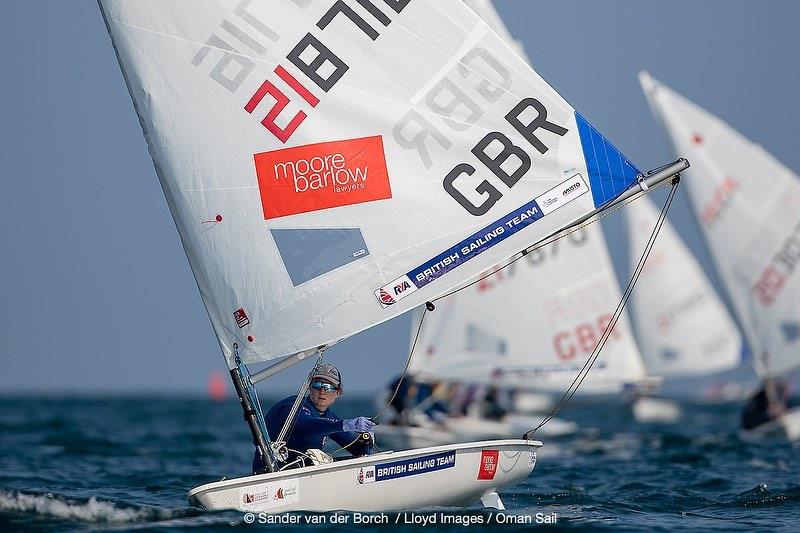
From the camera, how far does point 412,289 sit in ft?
30.1

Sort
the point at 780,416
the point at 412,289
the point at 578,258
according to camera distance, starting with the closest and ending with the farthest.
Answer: the point at 412,289, the point at 578,258, the point at 780,416

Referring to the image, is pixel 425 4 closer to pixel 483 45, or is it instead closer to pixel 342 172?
pixel 483 45

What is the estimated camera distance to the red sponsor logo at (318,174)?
9.41 meters

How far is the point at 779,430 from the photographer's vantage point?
21688 millimetres

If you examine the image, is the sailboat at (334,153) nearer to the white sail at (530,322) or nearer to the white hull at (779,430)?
the white sail at (530,322)

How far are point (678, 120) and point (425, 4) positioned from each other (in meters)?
13.8

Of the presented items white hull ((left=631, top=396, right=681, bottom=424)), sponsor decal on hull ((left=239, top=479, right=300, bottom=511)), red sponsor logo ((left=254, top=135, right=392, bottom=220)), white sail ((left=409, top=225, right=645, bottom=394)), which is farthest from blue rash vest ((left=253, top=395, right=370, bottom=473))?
white hull ((left=631, top=396, right=681, bottom=424))

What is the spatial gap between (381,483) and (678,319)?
30662 millimetres

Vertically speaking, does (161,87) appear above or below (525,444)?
above

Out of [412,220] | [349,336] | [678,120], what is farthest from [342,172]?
[678,120]

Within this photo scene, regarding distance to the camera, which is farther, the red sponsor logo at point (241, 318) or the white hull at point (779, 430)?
the white hull at point (779, 430)

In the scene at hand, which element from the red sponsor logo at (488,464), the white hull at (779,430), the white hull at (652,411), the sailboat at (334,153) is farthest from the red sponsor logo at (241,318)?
the white hull at (652,411)

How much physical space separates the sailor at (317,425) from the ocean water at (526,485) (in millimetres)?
789

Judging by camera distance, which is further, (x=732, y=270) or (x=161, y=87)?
(x=732, y=270)
